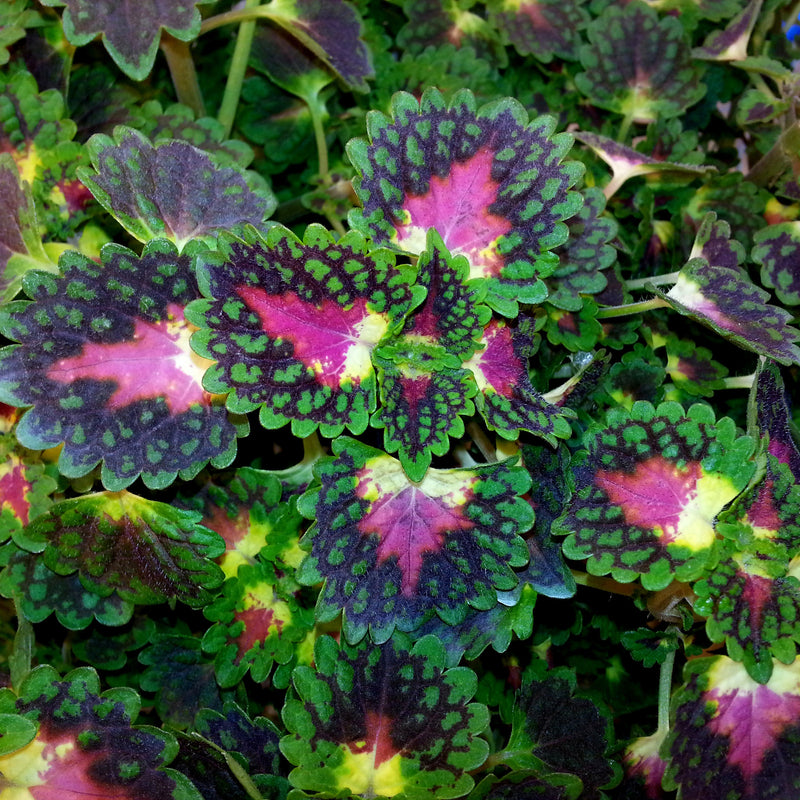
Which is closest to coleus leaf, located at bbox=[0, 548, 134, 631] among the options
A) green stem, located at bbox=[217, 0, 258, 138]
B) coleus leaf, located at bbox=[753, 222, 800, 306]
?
green stem, located at bbox=[217, 0, 258, 138]

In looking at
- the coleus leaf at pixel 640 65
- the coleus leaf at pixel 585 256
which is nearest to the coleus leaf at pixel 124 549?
the coleus leaf at pixel 585 256

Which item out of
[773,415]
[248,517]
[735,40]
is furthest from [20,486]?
[735,40]

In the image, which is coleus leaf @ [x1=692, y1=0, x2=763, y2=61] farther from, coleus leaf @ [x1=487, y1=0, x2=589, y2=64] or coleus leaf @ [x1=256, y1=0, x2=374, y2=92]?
coleus leaf @ [x1=256, y1=0, x2=374, y2=92]

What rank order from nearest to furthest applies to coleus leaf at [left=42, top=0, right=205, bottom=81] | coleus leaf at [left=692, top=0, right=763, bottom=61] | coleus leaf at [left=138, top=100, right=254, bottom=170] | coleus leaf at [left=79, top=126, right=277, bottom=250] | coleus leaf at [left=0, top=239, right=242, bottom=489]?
1. coleus leaf at [left=0, top=239, right=242, bottom=489]
2. coleus leaf at [left=79, top=126, right=277, bottom=250]
3. coleus leaf at [left=42, top=0, right=205, bottom=81]
4. coleus leaf at [left=138, top=100, right=254, bottom=170]
5. coleus leaf at [left=692, top=0, right=763, bottom=61]

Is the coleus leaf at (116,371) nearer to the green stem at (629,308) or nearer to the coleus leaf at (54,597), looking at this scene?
the coleus leaf at (54,597)

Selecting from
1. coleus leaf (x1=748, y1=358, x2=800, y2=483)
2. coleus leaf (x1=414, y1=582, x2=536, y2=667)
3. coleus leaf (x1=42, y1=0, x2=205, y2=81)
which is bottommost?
coleus leaf (x1=414, y1=582, x2=536, y2=667)

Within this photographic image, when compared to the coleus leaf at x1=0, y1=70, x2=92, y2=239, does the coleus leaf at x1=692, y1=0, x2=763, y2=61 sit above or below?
above

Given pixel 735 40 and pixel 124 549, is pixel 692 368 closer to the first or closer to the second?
pixel 735 40
